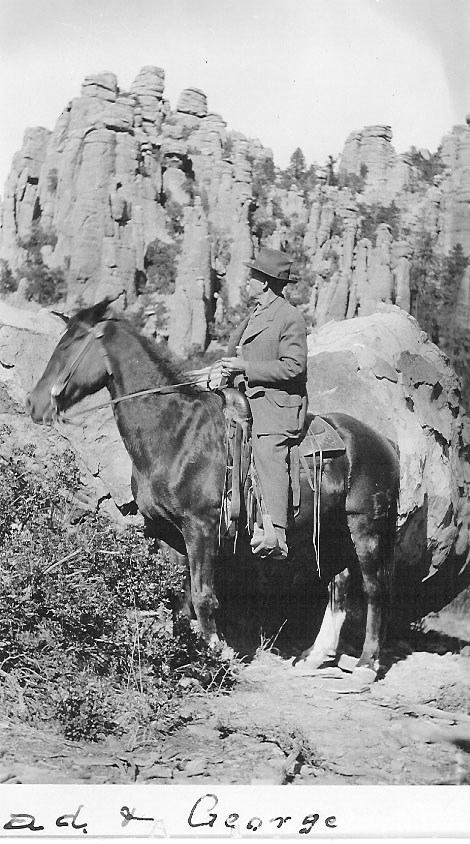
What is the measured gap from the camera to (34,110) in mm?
4828

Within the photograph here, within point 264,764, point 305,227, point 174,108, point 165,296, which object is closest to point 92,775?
point 264,764

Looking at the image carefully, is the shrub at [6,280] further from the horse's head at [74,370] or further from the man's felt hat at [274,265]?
the man's felt hat at [274,265]

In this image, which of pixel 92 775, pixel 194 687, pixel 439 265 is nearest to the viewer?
pixel 92 775

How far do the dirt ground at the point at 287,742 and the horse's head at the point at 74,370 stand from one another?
1.39 metres

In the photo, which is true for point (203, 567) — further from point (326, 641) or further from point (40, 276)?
point (40, 276)

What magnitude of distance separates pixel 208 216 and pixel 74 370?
54.0 inches

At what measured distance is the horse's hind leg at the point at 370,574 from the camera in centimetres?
448

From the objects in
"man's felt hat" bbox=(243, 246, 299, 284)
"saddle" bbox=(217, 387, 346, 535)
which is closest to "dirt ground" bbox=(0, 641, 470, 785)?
"saddle" bbox=(217, 387, 346, 535)

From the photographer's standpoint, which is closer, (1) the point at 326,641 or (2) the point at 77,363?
(2) the point at 77,363

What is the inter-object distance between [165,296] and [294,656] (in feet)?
6.57

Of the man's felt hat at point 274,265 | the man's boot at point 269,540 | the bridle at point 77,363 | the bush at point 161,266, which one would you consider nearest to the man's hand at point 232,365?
the man's felt hat at point 274,265

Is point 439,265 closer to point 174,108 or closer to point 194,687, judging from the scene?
point 174,108

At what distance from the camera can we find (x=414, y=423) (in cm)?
488

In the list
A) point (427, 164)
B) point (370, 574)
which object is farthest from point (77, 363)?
point (427, 164)
